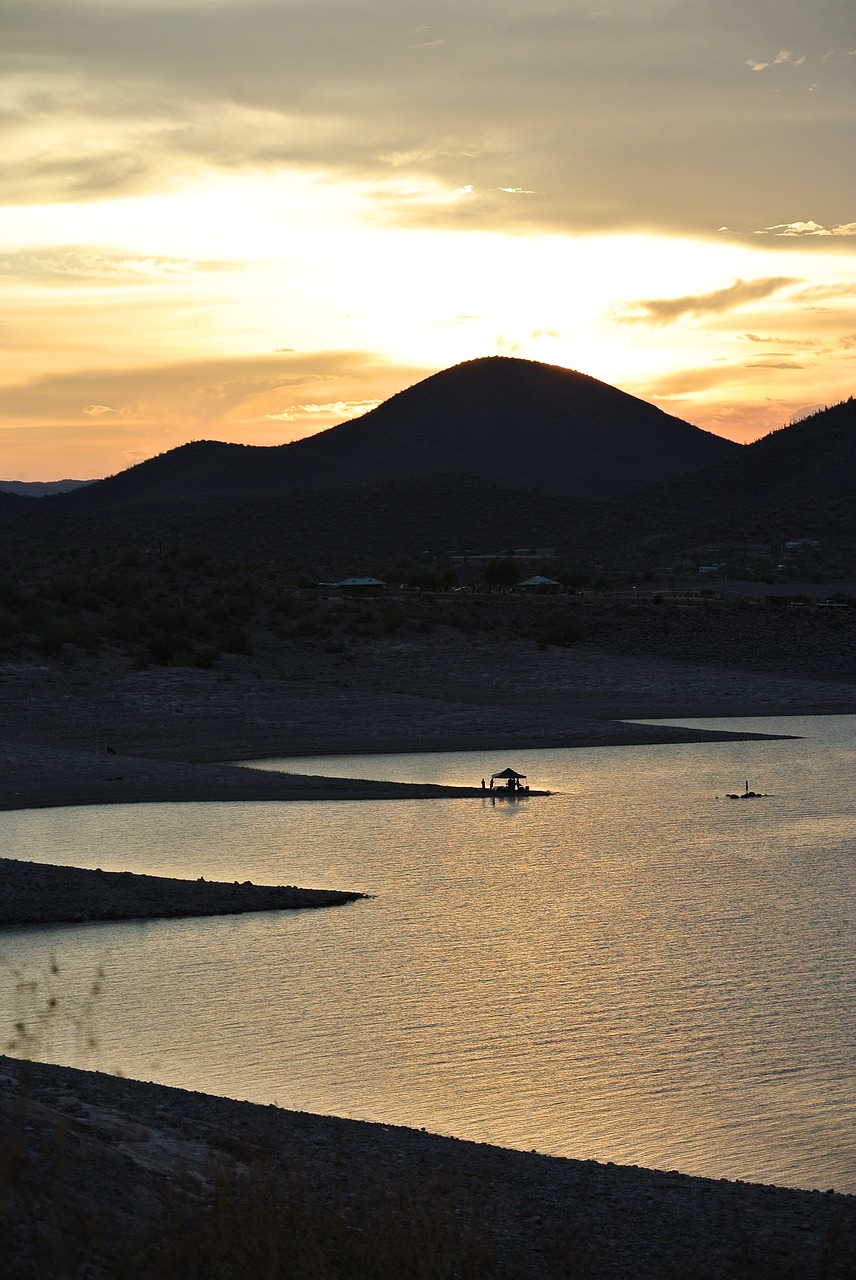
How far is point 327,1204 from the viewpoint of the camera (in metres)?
10.0

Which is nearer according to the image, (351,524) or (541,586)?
(541,586)

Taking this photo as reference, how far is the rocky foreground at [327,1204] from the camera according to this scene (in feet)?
26.6

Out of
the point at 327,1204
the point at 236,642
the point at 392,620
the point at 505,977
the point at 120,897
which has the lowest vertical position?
the point at 505,977

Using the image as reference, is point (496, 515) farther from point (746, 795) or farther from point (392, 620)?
point (746, 795)

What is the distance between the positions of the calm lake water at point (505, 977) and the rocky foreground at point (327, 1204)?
1771 mm

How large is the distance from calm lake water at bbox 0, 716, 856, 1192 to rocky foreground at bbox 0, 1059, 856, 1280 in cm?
177

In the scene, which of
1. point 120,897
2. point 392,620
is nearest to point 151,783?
point 120,897

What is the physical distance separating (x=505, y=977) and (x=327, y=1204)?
10.5m

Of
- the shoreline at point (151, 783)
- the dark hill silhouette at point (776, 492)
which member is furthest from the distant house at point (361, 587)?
the dark hill silhouette at point (776, 492)

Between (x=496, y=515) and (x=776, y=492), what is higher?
(x=776, y=492)

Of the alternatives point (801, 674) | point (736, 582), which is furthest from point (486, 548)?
point (801, 674)

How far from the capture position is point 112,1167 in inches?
384

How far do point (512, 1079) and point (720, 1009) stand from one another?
13.0 feet

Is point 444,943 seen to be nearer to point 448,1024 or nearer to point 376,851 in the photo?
point 448,1024
